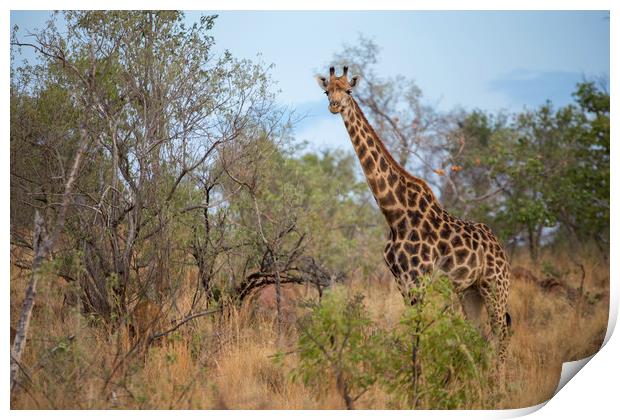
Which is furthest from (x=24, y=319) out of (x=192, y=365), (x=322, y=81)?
(x=322, y=81)

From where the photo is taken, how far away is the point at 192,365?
6.33m

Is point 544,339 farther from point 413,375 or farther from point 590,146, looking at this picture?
point 590,146

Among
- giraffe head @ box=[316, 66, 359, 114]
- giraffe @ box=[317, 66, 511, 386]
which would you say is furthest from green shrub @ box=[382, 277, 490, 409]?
giraffe head @ box=[316, 66, 359, 114]

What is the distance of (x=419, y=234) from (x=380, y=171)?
0.60m

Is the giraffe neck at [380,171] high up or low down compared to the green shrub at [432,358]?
up

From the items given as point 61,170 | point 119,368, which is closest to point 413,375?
point 119,368

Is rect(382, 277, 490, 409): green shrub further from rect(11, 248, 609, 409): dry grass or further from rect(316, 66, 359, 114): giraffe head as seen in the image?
rect(316, 66, 359, 114): giraffe head

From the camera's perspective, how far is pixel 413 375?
5699 millimetres

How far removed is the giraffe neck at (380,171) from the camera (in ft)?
22.4

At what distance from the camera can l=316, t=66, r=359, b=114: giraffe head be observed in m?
6.61

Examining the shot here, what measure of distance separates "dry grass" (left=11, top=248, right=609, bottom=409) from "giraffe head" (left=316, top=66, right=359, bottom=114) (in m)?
1.97

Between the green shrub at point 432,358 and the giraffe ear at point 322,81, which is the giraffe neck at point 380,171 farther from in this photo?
the green shrub at point 432,358

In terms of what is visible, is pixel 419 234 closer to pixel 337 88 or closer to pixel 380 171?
pixel 380 171

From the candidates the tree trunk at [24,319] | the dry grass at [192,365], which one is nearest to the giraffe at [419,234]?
the dry grass at [192,365]
